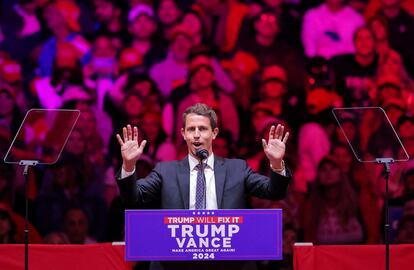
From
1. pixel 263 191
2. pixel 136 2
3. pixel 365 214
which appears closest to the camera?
pixel 263 191

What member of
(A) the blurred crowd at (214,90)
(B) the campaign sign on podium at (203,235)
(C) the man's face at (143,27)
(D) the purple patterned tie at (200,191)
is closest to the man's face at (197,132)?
(D) the purple patterned tie at (200,191)

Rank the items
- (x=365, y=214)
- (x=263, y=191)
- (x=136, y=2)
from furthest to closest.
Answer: (x=136, y=2) → (x=365, y=214) → (x=263, y=191)

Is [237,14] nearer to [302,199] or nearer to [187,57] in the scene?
[187,57]

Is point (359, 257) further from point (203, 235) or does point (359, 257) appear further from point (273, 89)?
point (273, 89)

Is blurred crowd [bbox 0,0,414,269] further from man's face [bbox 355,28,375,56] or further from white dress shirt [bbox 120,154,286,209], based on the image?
white dress shirt [bbox 120,154,286,209]

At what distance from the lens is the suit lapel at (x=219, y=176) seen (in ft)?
13.7

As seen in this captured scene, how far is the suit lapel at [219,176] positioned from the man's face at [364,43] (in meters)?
3.51

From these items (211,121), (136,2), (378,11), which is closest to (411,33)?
(378,11)

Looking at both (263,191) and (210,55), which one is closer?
(263,191)

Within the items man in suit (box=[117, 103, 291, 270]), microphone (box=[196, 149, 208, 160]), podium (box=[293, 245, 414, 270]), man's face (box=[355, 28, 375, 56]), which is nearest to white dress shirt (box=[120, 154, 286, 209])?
man in suit (box=[117, 103, 291, 270])

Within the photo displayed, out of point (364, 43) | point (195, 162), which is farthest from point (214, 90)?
point (195, 162)

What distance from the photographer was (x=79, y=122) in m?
7.32

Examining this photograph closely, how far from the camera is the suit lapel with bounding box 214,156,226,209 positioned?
13.7ft

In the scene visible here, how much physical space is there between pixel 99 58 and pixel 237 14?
51.9 inches
